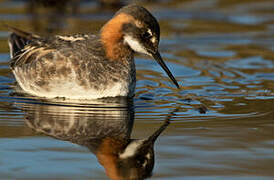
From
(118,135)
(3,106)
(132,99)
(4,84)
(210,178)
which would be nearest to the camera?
(210,178)

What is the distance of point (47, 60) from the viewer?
342 inches

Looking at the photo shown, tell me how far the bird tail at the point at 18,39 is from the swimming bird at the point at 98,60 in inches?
50.0

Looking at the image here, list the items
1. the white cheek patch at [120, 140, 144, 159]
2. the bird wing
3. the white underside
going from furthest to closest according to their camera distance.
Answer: the bird wing < the white underside < the white cheek patch at [120, 140, 144, 159]

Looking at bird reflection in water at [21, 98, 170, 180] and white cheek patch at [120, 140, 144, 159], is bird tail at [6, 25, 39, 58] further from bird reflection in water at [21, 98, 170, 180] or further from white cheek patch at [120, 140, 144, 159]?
white cheek patch at [120, 140, 144, 159]

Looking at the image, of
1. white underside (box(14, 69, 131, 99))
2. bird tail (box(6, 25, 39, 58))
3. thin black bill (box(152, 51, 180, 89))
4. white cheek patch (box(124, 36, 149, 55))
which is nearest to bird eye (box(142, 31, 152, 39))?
white cheek patch (box(124, 36, 149, 55))

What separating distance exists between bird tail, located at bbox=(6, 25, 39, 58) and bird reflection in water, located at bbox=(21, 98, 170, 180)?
2353 mm

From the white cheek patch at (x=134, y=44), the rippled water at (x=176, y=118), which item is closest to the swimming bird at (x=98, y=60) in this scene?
the white cheek patch at (x=134, y=44)

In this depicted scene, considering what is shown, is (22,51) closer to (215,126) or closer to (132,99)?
(132,99)

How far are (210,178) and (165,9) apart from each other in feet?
35.1

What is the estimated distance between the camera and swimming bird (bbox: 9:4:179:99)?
8367mm

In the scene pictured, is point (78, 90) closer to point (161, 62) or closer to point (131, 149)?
point (161, 62)

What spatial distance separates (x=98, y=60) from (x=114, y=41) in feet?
1.24

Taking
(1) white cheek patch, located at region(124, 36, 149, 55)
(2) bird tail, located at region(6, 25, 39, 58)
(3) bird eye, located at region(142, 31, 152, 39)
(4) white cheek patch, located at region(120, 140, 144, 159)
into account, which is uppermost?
(3) bird eye, located at region(142, 31, 152, 39)

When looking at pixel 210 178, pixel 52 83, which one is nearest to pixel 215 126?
pixel 210 178
